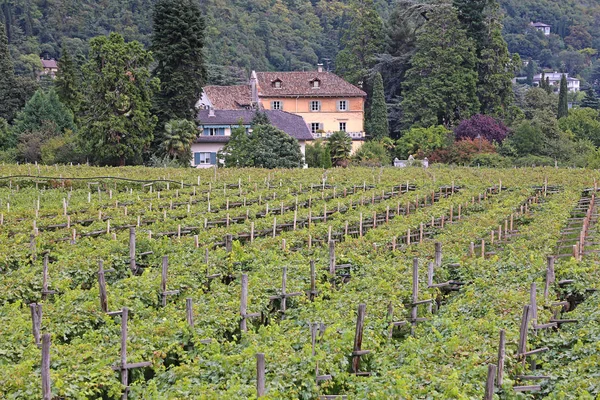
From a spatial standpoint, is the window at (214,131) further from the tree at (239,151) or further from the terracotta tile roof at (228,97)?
the tree at (239,151)

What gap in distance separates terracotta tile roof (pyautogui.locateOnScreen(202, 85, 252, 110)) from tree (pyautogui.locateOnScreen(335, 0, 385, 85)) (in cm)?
961

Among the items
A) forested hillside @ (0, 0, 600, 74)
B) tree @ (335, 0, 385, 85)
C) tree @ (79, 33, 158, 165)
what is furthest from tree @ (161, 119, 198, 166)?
forested hillside @ (0, 0, 600, 74)

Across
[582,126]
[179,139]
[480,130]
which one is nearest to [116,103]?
[179,139]

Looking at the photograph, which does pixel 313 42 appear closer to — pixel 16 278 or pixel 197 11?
pixel 197 11

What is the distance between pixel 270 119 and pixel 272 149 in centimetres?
1211

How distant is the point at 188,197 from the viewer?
3669 cm

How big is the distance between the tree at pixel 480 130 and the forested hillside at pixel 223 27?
33193 millimetres

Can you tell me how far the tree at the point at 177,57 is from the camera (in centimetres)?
5650

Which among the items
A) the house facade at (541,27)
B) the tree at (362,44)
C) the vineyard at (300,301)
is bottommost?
the vineyard at (300,301)

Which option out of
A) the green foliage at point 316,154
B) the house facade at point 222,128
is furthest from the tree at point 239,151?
the house facade at point 222,128

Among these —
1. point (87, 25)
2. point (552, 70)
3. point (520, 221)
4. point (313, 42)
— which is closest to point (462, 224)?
point (520, 221)

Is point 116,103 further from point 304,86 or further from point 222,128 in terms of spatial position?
point 304,86

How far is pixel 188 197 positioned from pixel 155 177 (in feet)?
23.6

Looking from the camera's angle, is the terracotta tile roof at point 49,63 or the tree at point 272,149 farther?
the terracotta tile roof at point 49,63
